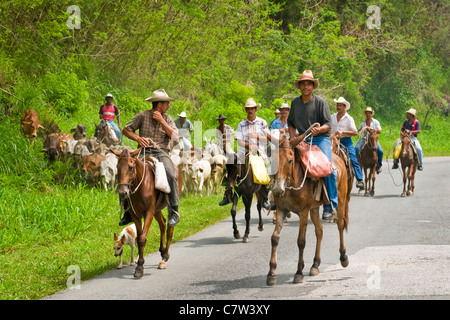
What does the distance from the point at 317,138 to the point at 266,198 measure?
4.98m

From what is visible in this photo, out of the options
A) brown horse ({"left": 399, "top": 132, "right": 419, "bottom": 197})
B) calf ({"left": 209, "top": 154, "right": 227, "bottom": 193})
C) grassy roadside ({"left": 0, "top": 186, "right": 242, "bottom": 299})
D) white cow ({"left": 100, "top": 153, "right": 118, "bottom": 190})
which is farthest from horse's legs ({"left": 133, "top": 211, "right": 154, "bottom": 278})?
brown horse ({"left": 399, "top": 132, "right": 419, "bottom": 197})

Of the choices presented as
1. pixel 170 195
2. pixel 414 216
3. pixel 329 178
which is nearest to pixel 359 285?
pixel 329 178

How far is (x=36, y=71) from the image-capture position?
26.6m

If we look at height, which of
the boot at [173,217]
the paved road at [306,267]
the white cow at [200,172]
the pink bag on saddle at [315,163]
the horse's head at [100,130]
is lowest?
the paved road at [306,267]

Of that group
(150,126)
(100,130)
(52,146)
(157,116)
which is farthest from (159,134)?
(100,130)

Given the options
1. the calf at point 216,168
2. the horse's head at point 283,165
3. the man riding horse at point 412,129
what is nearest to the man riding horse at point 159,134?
the horse's head at point 283,165

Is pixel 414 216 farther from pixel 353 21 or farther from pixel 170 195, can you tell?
pixel 353 21

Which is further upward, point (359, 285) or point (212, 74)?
point (212, 74)

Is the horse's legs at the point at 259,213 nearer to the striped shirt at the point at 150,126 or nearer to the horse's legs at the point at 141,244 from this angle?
the striped shirt at the point at 150,126

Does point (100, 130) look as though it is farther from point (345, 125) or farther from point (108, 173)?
point (345, 125)

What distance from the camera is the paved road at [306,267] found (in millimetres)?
9219

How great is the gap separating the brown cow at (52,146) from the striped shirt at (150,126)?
9.32m

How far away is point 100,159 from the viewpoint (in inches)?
766

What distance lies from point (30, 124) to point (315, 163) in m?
12.9
